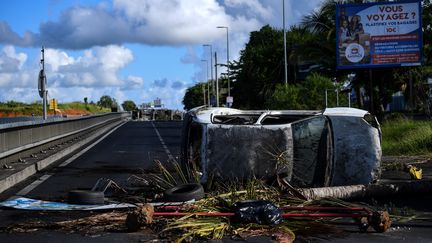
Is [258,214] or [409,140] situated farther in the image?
[409,140]

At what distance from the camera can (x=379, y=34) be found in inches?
1072

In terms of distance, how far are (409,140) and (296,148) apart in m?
10.4

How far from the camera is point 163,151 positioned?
68.8ft

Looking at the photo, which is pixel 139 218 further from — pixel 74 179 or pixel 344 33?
pixel 344 33

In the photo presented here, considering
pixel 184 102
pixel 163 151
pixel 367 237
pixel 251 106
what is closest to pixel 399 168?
pixel 367 237

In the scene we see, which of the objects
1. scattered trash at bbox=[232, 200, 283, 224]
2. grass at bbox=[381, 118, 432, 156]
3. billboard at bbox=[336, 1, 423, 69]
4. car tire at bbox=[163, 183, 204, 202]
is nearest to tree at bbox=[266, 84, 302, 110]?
billboard at bbox=[336, 1, 423, 69]

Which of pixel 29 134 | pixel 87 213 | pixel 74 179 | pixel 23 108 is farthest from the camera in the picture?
pixel 23 108

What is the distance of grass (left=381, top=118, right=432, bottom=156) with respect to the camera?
59.1 feet

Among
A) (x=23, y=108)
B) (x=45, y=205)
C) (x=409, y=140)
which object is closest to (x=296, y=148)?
(x=45, y=205)

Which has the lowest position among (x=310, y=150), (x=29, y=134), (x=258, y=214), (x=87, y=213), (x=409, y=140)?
(x=87, y=213)

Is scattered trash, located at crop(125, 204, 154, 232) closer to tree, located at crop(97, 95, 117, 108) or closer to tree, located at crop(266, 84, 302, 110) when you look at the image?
tree, located at crop(266, 84, 302, 110)

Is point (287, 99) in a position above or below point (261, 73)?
below

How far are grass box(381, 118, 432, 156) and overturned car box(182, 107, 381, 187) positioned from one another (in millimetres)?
8168

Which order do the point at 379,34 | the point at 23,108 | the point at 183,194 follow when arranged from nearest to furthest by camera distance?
the point at 183,194 < the point at 379,34 < the point at 23,108
